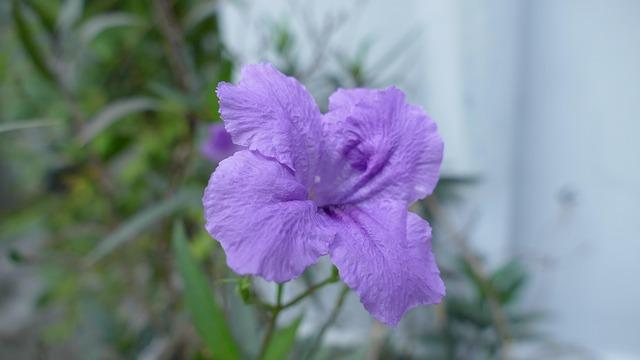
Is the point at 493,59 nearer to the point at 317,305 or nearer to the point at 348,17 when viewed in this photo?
the point at 348,17

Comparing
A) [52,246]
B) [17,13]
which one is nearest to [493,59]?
[17,13]

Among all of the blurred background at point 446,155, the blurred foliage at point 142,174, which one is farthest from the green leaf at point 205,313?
the blurred background at point 446,155

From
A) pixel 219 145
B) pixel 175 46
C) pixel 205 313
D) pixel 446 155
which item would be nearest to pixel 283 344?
pixel 205 313

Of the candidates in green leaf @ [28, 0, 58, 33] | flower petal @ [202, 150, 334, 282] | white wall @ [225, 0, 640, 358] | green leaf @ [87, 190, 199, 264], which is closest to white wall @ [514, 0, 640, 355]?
white wall @ [225, 0, 640, 358]

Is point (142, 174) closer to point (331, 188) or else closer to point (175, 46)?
point (175, 46)

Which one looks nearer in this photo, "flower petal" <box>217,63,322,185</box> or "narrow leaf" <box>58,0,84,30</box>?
"flower petal" <box>217,63,322,185</box>

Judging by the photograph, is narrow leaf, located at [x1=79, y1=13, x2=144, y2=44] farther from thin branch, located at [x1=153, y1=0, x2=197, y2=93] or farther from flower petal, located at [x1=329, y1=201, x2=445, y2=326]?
flower petal, located at [x1=329, y1=201, x2=445, y2=326]
